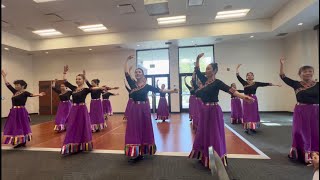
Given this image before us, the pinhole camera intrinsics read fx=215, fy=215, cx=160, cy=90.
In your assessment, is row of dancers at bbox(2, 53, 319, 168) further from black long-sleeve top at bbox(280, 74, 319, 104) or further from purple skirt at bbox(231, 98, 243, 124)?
purple skirt at bbox(231, 98, 243, 124)

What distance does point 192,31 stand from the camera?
378 inches

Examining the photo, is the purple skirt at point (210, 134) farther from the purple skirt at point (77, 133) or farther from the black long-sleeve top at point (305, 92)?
the purple skirt at point (77, 133)

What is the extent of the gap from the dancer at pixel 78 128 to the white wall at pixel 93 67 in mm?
7886

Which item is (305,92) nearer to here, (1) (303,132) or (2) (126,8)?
(1) (303,132)

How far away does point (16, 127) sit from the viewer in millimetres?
4512

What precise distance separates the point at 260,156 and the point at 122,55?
9.73m

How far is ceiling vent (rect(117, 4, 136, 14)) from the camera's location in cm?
728

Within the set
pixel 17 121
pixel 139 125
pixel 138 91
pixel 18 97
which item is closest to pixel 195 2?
pixel 138 91

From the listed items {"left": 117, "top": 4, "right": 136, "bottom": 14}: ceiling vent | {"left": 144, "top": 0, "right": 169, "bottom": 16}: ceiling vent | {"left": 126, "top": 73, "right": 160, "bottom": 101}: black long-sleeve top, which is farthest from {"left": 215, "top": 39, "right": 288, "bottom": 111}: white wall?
{"left": 126, "top": 73, "right": 160, "bottom": 101}: black long-sleeve top

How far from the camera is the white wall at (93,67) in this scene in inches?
476

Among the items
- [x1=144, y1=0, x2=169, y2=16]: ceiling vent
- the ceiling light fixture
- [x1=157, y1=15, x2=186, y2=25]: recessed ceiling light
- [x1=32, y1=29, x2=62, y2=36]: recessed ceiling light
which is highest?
the ceiling light fixture

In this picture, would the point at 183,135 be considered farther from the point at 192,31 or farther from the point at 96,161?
the point at 192,31

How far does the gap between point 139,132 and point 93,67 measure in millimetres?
9617

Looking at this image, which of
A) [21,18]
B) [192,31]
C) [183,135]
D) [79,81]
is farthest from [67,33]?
[183,135]
